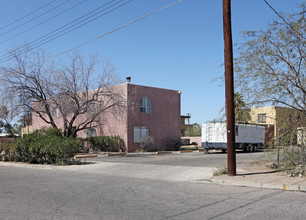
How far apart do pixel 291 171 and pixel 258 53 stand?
15.3 feet

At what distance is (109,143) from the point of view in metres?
29.6

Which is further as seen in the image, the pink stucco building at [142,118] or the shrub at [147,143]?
the shrub at [147,143]

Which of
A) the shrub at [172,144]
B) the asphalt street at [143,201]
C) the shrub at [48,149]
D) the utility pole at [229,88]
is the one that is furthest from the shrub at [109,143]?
the utility pole at [229,88]

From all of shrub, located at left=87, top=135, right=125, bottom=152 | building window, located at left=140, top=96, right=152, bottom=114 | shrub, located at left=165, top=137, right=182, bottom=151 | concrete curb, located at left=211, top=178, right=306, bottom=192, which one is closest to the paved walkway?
concrete curb, located at left=211, top=178, right=306, bottom=192

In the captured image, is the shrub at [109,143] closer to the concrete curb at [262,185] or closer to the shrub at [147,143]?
the shrub at [147,143]

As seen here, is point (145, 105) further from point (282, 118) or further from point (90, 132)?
point (282, 118)

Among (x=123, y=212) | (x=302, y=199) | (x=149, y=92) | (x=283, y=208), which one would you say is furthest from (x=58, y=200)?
(x=149, y=92)

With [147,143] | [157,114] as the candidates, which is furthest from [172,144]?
[147,143]

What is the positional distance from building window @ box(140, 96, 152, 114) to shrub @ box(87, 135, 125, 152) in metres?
3.83

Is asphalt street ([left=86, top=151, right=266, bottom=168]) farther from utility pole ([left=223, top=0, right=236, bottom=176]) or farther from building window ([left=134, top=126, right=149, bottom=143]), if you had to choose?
building window ([left=134, top=126, right=149, bottom=143])

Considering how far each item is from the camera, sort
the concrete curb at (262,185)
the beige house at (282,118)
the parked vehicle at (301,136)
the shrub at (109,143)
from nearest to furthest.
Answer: the concrete curb at (262,185) → the parked vehicle at (301,136) → the beige house at (282,118) → the shrub at (109,143)

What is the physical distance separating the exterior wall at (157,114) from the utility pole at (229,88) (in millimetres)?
17537

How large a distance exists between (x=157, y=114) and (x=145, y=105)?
1822mm

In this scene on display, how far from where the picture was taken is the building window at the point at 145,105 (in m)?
31.1
